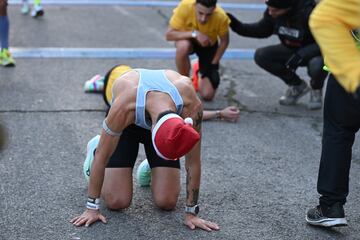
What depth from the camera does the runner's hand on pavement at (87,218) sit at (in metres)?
3.49

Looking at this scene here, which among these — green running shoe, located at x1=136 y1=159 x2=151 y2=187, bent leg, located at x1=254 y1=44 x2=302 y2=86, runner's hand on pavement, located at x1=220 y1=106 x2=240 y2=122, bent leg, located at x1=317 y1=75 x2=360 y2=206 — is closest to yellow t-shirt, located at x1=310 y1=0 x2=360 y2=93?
bent leg, located at x1=317 y1=75 x2=360 y2=206

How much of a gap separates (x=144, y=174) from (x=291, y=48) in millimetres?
2325

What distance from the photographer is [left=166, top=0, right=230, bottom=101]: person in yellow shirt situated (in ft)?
18.9

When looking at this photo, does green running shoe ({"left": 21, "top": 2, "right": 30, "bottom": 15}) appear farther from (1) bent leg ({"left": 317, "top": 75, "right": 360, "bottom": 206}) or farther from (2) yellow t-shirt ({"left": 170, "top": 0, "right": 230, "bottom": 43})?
(1) bent leg ({"left": 317, "top": 75, "right": 360, "bottom": 206})

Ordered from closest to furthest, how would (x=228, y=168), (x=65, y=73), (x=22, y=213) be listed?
(x=22, y=213)
(x=228, y=168)
(x=65, y=73)

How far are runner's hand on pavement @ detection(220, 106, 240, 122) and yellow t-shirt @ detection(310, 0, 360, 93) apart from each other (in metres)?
2.72

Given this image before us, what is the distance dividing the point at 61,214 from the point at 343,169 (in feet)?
5.06

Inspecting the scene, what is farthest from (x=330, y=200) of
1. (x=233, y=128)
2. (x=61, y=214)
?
(x=233, y=128)

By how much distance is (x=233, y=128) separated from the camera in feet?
17.4

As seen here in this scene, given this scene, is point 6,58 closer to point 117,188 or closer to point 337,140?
point 117,188

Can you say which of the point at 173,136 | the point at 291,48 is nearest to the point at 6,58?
the point at 291,48

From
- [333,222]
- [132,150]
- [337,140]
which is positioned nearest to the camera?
[337,140]

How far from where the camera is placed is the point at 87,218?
3.51m

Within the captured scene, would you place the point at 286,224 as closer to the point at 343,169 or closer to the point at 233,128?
the point at 343,169
